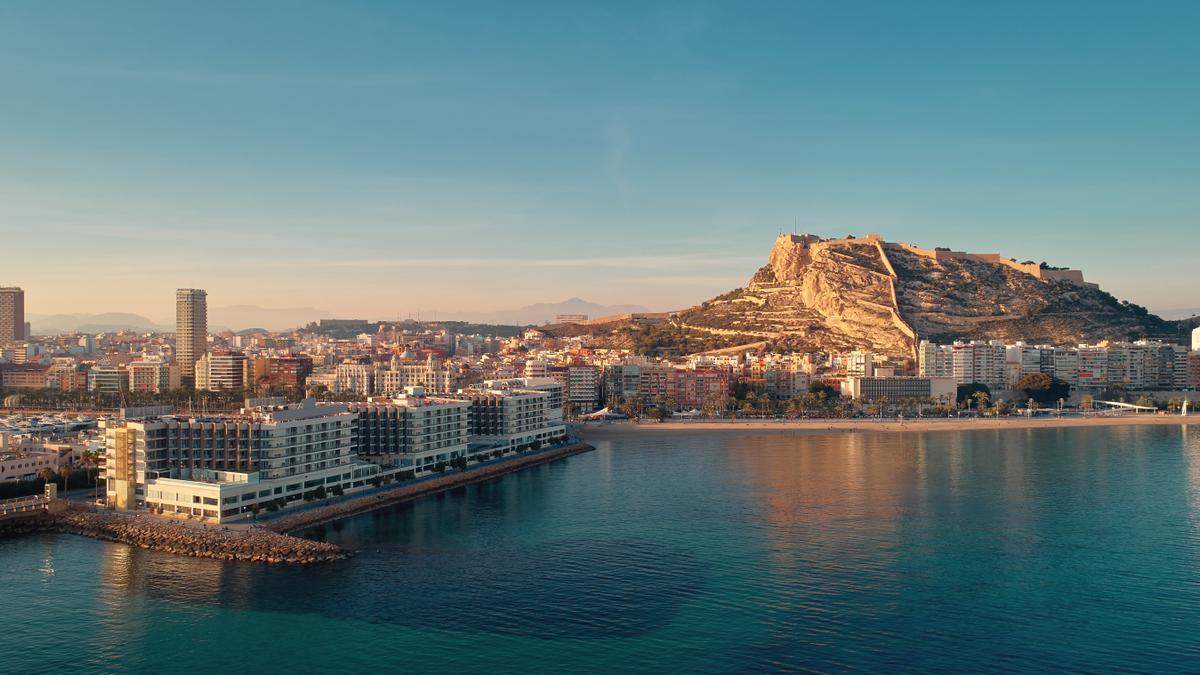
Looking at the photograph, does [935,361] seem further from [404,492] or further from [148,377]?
[148,377]

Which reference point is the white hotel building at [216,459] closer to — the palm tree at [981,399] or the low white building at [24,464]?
the low white building at [24,464]

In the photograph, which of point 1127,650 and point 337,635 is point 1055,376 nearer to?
point 1127,650

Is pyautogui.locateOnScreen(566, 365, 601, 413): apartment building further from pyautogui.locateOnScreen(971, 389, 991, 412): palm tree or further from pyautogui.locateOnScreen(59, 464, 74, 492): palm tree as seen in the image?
pyautogui.locateOnScreen(59, 464, 74, 492): palm tree

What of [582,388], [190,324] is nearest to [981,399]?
[582,388]

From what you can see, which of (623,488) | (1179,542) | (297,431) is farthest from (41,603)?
(1179,542)

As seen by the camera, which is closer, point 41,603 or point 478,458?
point 41,603

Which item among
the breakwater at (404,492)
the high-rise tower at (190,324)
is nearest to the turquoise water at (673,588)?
the breakwater at (404,492)
